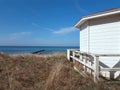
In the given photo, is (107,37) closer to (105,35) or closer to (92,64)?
(105,35)

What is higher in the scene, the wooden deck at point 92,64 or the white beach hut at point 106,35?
the white beach hut at point 106,35

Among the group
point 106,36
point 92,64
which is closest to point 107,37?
point 106,36

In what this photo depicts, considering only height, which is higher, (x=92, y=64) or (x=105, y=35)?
(x=105, y=35)

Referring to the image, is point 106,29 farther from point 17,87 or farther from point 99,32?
point 17,87

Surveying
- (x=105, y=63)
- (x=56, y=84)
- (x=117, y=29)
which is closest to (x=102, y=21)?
(x=117, y=29)

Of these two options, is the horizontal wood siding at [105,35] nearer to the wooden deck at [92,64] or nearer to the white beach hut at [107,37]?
the white beach hut at [107,37]

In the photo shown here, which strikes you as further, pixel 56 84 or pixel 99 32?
pixel 99 32

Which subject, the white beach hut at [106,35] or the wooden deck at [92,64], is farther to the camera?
the white beach hut at [106,35]

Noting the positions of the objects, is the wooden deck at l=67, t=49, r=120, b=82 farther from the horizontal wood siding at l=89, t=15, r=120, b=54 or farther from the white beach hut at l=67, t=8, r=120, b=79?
the horizontal wood siding at l=89, t=15, r=120, b=54

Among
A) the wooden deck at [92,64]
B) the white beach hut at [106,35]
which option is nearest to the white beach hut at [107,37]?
the white beach hut at [106,35]

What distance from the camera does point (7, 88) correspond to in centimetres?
627

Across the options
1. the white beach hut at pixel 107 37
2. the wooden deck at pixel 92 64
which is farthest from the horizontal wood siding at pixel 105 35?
the wooden deck at pixel 92 64

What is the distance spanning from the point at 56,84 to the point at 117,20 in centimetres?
409

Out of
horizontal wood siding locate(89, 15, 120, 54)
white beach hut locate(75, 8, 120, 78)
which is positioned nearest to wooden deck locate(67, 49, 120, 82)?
white beach hut locate(75, 8, 120, 78)
